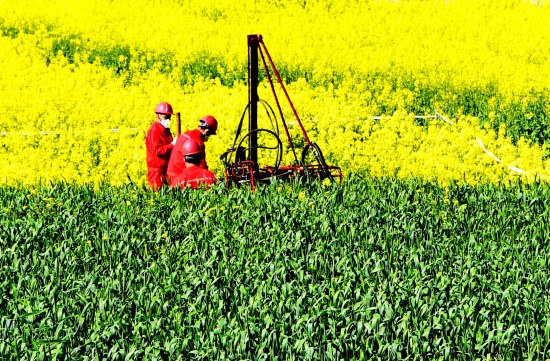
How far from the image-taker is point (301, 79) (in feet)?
61.8

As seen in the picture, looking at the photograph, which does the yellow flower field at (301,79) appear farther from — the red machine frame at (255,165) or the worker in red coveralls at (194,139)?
the worker in red coveralls at (194,139)

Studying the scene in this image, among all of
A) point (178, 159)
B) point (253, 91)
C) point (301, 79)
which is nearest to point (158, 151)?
point (178, 159)

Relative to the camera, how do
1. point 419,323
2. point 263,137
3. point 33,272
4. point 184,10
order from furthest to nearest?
point 184,10 < point 263,137 < point 33,272 < point 419,323

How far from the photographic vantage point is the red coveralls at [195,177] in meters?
9.89

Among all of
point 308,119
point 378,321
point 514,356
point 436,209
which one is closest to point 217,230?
point 436,209

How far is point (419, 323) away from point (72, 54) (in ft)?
53.9

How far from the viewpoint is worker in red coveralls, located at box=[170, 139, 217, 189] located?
985 cm

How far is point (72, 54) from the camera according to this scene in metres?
20.6

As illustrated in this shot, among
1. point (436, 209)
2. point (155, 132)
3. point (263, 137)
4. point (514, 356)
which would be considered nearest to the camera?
point (514, 356)

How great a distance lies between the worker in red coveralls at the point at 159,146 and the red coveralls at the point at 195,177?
92 centimetres

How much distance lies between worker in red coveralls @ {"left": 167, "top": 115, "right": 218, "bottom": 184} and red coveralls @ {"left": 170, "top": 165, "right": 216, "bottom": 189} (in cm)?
11

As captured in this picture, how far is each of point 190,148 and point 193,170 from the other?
0.25m

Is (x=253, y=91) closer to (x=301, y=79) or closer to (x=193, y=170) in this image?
(x=193, y=170)

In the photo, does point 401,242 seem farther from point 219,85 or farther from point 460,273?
point 219,85
